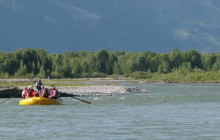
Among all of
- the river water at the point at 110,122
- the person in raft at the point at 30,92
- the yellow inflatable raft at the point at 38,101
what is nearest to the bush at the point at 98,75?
the person in raft at the point at 30,92

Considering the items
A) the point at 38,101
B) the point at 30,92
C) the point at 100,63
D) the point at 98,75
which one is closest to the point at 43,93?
the point at 38,101

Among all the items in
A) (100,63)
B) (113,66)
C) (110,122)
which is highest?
(100,63)

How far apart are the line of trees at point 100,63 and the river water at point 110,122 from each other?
97.7m

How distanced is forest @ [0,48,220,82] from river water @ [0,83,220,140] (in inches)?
3280

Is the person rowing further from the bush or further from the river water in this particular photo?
the bush

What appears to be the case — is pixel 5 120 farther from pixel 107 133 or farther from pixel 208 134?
pixel 208 134

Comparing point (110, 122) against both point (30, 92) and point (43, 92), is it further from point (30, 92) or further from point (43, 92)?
point (30, 92)

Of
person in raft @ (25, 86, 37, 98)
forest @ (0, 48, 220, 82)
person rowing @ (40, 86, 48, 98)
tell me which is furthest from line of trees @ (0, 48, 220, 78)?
person rowing @ (40, 86, 48, 98)

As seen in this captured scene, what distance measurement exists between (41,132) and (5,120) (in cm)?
733

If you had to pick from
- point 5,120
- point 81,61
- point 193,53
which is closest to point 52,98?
point 5,120

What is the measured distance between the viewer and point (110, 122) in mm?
38688

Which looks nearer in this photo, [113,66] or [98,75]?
[98,75]

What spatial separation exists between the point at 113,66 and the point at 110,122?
146613 mm

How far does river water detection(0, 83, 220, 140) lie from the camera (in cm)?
3278
